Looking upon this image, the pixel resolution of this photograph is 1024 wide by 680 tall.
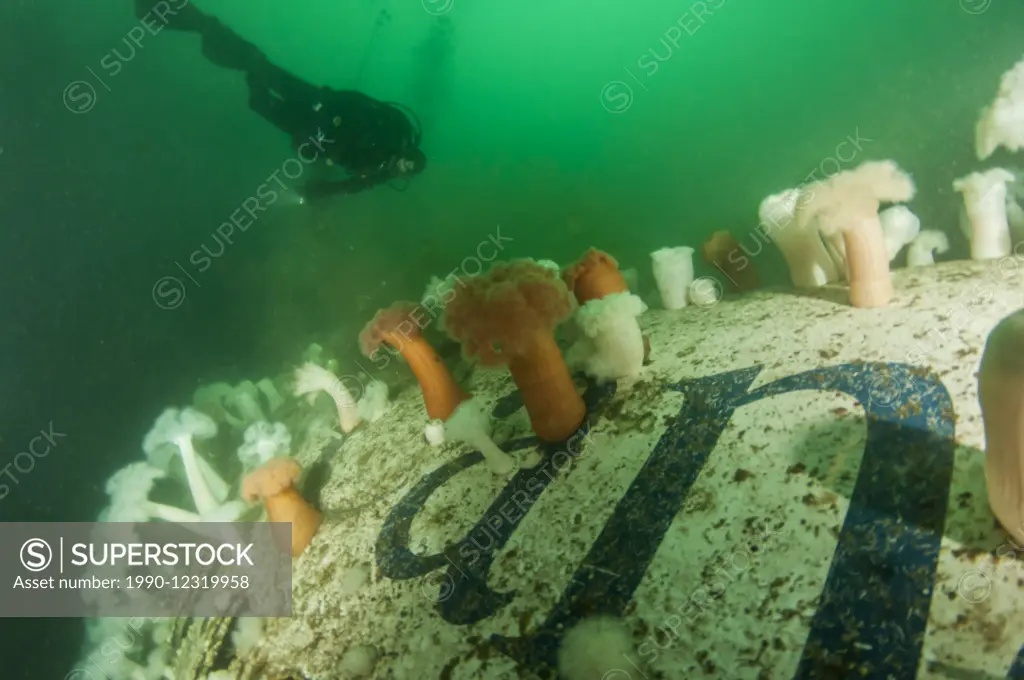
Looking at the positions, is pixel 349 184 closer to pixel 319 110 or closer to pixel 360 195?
pixel 319 110

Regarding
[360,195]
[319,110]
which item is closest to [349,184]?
[319,110]

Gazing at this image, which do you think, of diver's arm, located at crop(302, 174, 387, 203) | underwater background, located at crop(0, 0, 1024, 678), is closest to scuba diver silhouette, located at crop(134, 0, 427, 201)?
diver's arm, located at crop(302, 174, 387, 203)

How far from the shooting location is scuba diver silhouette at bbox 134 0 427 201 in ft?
28.0

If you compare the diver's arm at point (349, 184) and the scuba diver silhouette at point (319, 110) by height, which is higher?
the scuba diver silhouette at point (319, 110)

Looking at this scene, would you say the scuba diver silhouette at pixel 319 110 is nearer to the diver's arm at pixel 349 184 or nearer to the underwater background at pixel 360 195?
the diver's arm at pixel 349 184

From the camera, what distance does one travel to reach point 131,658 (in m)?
4.92

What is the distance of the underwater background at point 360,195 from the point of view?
29.6 feet

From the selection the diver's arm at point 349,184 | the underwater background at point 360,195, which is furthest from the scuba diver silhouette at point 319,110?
the underwater background at point 360,195

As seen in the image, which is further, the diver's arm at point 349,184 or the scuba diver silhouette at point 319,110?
the diver's arm at point 349,184

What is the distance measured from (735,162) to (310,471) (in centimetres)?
1154

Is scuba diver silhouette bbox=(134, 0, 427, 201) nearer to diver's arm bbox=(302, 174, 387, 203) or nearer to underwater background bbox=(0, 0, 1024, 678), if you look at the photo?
diver's arm bbox=(302, 174, 387, 203)

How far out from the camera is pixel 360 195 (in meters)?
12.5

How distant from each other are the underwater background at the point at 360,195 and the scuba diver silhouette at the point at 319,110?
2517 mm

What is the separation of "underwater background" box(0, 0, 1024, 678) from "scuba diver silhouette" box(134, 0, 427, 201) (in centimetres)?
252
